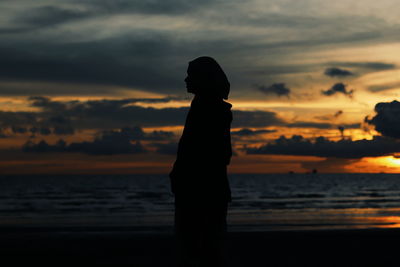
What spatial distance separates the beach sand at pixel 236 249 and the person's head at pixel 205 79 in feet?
25.8

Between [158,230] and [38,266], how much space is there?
342 inches

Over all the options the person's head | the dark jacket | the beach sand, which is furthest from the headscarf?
the beach sand

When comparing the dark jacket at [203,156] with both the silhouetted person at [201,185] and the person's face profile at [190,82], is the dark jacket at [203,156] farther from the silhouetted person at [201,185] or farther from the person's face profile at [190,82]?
the person's face profile at [190,82]

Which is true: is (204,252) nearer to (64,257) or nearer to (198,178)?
(198,178)

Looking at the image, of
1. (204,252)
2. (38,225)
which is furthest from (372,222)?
(204,252)

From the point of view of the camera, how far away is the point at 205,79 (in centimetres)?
457

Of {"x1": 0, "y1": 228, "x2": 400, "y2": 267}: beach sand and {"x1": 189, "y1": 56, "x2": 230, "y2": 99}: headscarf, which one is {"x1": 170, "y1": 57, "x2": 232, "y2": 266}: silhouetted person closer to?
{"x1": 189, "y1": 56, "x2": 230, "y2": 99}: headscarf

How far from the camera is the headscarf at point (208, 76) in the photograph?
4535 millimetres

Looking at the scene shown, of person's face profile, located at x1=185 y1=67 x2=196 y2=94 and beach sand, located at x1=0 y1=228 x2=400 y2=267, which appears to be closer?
person's face profile, located at x1=185 y1=67 x2=196 y2=94

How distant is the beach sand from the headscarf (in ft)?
25.8

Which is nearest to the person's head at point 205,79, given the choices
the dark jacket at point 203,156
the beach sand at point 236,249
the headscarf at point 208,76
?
the headscarf at point 208,76

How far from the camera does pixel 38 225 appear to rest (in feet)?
75.2

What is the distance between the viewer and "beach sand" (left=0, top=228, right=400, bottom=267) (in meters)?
12.3

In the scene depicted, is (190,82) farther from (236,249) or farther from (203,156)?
(236,249)
